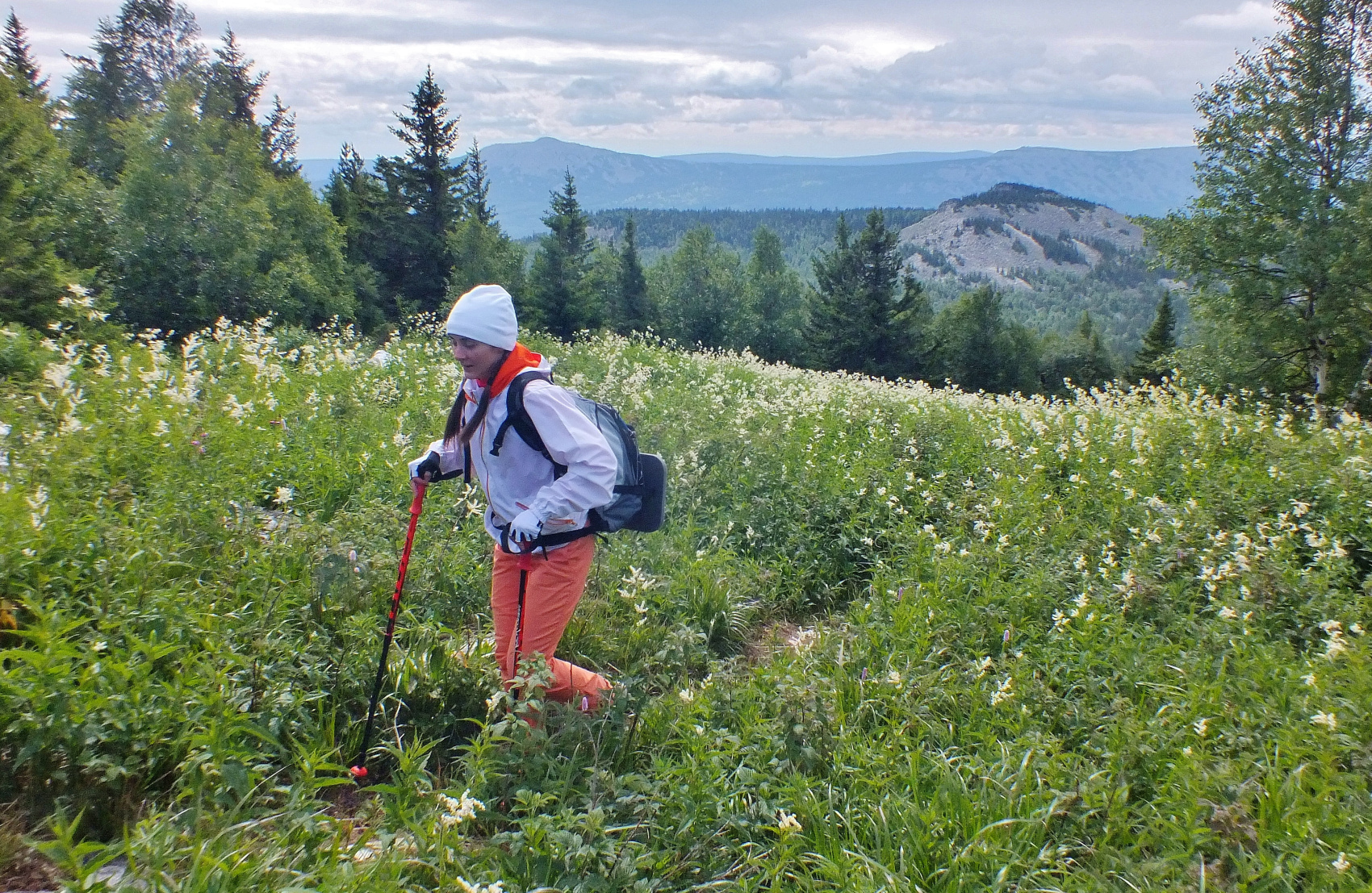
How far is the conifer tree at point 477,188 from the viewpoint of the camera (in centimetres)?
4643

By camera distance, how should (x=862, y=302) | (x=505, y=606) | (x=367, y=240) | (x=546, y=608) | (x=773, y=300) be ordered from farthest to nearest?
(x=773, y=300)
(x=862, y=302)
(x=367, y=240)
(x=505, y=606)
(x=546, y=608)

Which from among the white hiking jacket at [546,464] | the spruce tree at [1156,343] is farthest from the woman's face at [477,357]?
the spruce tree at [1156,343]

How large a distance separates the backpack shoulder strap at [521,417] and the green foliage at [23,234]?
48.7ft

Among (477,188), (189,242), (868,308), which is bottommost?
(868,308)

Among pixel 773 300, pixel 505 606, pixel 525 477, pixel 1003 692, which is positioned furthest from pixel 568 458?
pixel 773 300

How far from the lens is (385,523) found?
541 centimetres

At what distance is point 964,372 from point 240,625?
222ft

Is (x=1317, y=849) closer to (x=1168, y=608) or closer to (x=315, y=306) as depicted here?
Answer: (x=1168, y=608)

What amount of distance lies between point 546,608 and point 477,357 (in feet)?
4.04

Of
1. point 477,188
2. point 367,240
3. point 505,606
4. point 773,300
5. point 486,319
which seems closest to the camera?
point 486,319

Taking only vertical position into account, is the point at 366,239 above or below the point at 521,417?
above

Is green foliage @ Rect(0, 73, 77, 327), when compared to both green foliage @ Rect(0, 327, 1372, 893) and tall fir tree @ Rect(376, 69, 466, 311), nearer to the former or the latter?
green foliage @ Rect(0, 327, 1372, 893)

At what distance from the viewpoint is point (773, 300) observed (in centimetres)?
7375

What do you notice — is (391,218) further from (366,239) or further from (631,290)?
(631,290)
